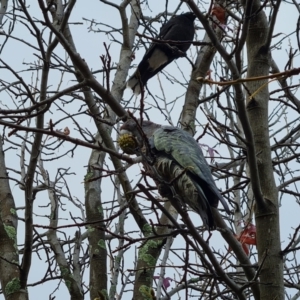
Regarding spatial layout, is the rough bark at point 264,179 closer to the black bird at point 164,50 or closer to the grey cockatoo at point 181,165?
the grey cockatoo at point 181,165

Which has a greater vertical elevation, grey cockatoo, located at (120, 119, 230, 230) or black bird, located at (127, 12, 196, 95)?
black bird, located at (127, 12, 196, 95)

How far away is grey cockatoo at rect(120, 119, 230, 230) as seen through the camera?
7.39 feet

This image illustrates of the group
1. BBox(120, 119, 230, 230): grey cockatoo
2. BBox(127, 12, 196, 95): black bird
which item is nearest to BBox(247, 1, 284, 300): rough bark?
BBox(120, 119, 230, 230): grey cockatoo

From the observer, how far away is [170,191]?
223 centimetres

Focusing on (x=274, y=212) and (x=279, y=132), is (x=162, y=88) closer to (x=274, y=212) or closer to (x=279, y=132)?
(x=279, y=132)

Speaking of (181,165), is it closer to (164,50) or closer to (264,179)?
(264,179)

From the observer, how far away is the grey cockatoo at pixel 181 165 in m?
2.25

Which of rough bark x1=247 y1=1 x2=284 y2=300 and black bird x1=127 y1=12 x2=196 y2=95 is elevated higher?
black bird x1=127 y1=12 x2=196 y2=95

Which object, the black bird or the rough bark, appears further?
the black bird

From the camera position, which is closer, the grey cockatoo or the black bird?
the grey cockatoo

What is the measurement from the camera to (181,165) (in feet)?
8.06

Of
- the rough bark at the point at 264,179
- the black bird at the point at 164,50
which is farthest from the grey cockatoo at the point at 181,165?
the black bird at the point at 164,50

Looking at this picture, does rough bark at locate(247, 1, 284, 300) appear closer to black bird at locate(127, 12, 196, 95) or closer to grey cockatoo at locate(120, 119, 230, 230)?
grey cockatoo at locate(120, 119, 230, 230)

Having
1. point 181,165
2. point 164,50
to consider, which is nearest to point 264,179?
point 181,165
